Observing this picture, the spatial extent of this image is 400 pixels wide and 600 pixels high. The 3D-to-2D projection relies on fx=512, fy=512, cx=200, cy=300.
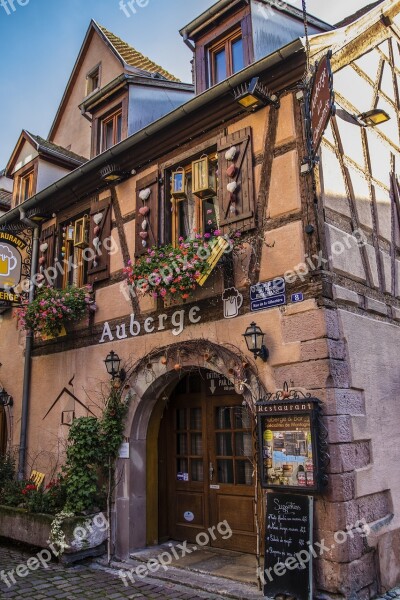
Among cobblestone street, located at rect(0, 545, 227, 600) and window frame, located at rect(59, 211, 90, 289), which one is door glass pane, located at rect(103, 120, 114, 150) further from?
cobblestone street, located at rect(0, 545, 227, 600)

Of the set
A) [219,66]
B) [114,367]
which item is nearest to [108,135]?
[219,66]

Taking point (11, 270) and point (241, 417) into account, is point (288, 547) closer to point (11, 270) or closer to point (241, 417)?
point (241, 417)

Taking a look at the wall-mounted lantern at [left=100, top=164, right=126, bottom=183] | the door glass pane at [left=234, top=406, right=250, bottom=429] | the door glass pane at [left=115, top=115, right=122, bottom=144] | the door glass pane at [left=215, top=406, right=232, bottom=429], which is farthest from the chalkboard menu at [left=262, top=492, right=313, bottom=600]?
the door glass pane at [left=115, top=115, right=122, bottom=144]

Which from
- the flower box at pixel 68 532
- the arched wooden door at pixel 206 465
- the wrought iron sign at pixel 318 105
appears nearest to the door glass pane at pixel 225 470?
the arched wooden door at pixel 206 465

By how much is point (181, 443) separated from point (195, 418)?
44 centimetres

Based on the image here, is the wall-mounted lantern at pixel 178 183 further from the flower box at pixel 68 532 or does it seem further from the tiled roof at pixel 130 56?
the flower box at pixel 68 532

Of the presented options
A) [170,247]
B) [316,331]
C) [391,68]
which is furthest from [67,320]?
[391,68]

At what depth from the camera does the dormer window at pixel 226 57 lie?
272 inches

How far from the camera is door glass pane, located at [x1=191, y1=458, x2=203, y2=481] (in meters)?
6.78

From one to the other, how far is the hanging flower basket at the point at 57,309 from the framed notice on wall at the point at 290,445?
11.4 ft

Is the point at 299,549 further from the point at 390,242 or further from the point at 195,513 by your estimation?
the point at 390,242

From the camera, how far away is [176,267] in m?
5.82

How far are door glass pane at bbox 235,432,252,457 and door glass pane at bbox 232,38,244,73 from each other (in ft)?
15.7

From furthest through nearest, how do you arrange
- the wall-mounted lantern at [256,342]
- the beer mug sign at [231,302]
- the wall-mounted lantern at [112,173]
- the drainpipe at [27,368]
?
the drainpipe at [27,368] < the wall-mounted lantern at [112,173] < the beer mug sign at [231,302] < the wall-mounted lantern at [256,342]
